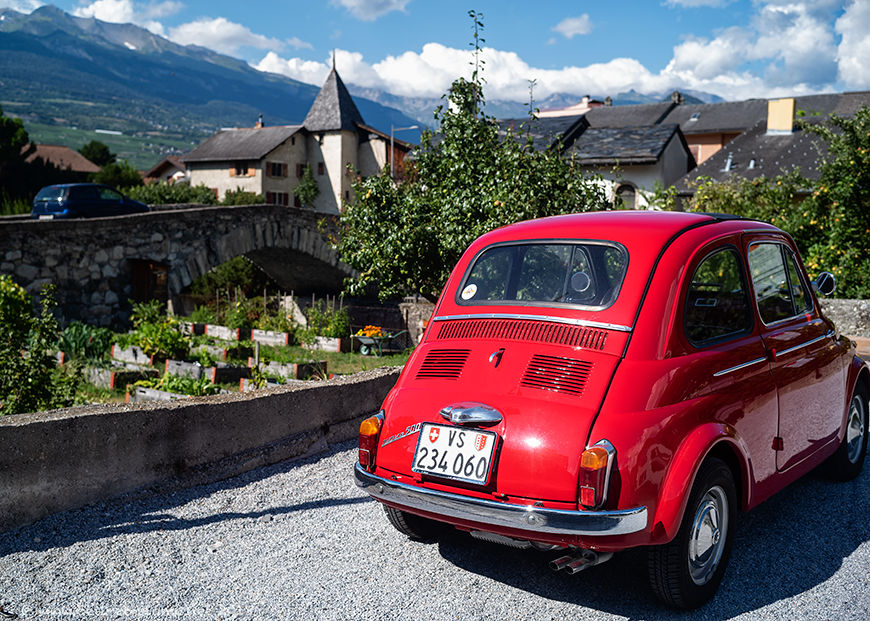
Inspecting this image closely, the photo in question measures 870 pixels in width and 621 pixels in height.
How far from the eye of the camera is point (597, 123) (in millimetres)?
61156

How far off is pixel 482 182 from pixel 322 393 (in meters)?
5.77

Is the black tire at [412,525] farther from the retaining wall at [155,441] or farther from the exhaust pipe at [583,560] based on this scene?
the retaining wall at [155,441]

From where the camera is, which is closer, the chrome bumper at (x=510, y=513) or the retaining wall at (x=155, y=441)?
the chrome bumper at (x=510, y=513)

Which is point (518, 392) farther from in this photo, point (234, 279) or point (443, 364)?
point (234, 279)

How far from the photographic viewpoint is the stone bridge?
1870 centimetres

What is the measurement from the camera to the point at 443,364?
14.2 ft

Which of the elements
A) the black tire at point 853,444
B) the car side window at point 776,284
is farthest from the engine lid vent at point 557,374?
the black tire at point 853,444

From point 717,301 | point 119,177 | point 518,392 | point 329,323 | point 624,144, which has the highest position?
point 624,144

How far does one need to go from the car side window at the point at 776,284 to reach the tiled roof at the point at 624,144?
30268 mm

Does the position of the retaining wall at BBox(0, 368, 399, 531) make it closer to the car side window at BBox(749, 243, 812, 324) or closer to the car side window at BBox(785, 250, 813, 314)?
the car side window at BBox(749, 243, 812, 324)

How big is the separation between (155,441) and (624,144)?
3537cm

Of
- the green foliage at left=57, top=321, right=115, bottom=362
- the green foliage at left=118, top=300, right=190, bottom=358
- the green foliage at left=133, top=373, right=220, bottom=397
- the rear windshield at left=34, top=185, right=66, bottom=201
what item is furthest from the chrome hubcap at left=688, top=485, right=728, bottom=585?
the rear windshield at left=34, top=185, right=66, bottom=201

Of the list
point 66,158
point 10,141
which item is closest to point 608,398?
point 10,141

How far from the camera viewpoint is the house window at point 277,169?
65625 mm
